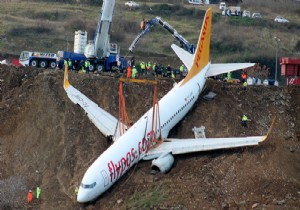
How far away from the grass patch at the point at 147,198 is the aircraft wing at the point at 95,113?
898 cm

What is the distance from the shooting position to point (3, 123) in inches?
2493

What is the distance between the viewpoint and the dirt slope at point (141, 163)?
161ft

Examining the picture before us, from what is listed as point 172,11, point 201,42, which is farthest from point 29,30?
point 201,42

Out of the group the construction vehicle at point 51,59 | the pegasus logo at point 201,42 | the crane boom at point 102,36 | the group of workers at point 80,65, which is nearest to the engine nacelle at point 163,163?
the pegasus logo at point 201,42

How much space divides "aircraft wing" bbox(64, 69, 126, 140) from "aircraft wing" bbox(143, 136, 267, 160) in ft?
13.3

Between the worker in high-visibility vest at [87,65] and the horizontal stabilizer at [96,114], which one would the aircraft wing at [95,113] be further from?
the worker in high-visibility vest at [87,65]

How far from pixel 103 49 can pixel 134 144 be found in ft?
87.6

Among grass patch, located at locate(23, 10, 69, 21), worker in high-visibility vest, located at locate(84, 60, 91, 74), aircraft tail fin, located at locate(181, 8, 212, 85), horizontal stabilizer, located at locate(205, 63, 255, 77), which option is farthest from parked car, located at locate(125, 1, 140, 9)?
horizontal stabilizer, located at locate(205, 63, 255, 77)

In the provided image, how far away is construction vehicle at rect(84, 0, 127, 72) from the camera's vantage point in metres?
76.3

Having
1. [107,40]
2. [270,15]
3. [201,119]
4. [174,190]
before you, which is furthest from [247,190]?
[270,15]

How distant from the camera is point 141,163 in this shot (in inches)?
2207

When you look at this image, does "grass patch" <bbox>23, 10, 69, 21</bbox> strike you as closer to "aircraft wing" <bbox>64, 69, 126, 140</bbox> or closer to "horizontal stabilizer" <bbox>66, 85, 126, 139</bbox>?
"aircraft wing" <bbox>64, 69, 126, 140</bbox>

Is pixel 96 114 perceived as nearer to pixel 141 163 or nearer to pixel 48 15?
pixel 141 163

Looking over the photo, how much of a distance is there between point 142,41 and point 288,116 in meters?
69.6
